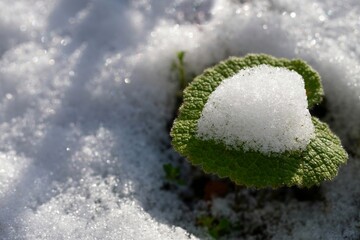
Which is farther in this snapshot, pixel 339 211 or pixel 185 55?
pixel 185 55

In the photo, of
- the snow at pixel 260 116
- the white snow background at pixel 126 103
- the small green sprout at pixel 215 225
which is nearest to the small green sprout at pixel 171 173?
the white snow background at pixel 126 103

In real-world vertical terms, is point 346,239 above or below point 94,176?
above

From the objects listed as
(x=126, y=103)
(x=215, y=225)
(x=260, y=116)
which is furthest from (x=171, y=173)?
(x=260, y=116)

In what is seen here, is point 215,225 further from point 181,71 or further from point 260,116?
point 181,71

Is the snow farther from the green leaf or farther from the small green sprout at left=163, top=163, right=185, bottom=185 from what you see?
the small green sprout at left=163, top=163, right=185, bottom=185

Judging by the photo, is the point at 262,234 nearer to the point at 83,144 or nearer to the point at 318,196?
the point at 318,196

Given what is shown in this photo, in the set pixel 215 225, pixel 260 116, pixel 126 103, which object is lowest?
pixel 215 225

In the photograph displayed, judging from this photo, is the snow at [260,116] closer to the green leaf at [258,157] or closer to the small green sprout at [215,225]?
the green leaf at [258,157]

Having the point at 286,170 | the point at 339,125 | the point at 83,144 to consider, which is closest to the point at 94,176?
the point at 83,144
